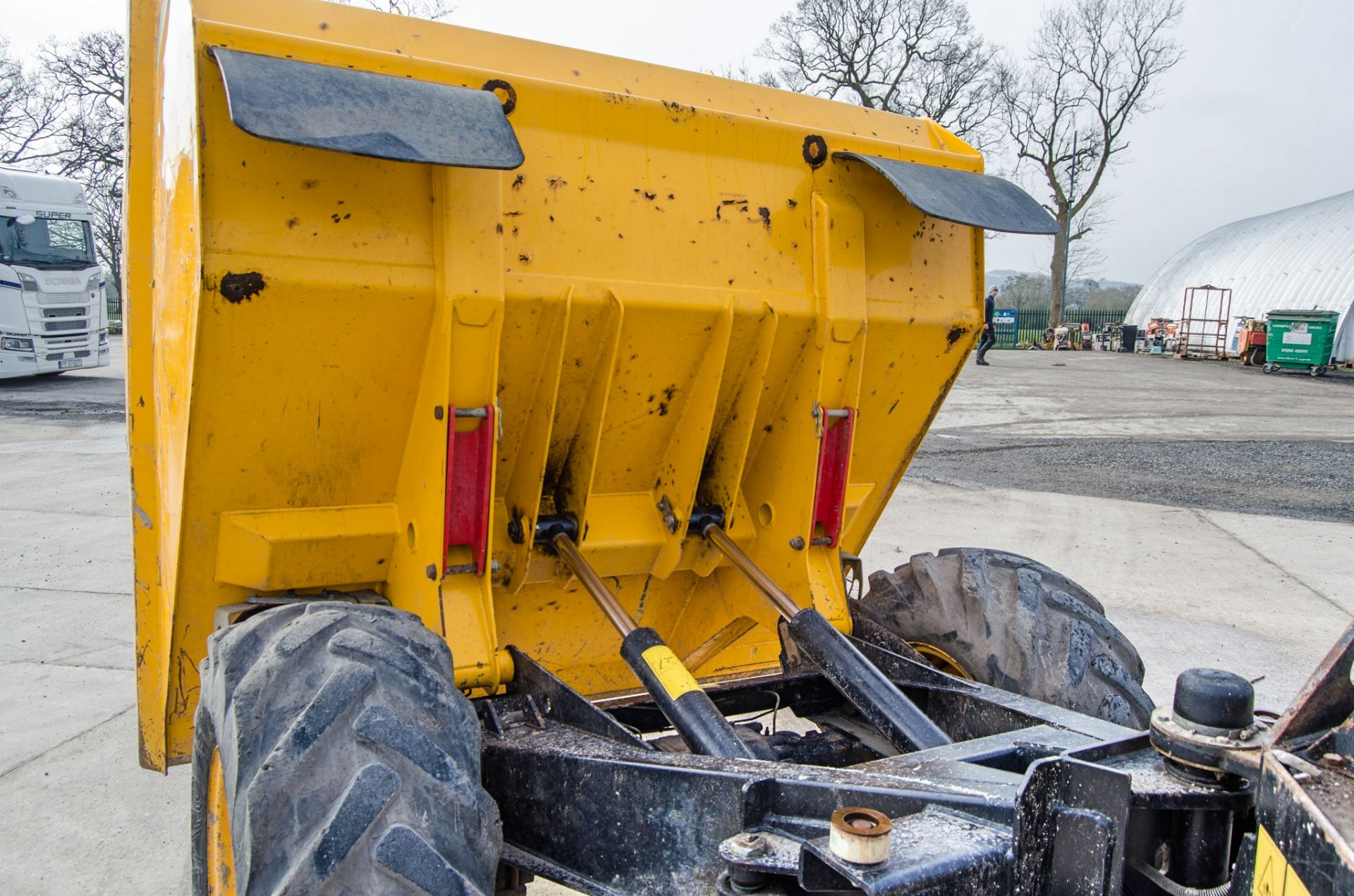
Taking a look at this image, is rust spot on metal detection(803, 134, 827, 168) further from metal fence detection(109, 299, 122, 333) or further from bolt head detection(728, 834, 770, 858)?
metal fence detection(109, 299, 122, 333)

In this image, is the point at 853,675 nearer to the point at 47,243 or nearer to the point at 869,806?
the point at 869,806

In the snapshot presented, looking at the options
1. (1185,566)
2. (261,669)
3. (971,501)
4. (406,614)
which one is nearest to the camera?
(261,669)

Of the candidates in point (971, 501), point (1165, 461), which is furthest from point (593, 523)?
point (1165, 461)

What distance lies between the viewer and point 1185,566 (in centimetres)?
771

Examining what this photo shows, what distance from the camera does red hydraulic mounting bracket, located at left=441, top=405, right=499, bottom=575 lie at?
2566 mm

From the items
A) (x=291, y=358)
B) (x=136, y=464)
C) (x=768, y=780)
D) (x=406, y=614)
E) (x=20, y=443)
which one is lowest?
(x=20, y=443)

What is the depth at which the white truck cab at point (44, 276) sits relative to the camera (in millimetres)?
20016

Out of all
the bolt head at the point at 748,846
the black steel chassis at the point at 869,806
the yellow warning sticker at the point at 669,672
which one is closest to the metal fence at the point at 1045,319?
the yellow warning sticker at the point at 669,672

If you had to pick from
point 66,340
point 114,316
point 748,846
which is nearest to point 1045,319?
point 114,316

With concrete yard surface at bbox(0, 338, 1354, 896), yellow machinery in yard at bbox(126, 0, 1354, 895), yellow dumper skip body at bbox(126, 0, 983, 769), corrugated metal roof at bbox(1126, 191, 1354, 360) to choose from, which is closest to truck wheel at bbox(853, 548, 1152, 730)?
yellow machinery in yard at bbox(126, 0, 1354, 895)

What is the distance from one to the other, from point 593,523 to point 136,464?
1.29 m

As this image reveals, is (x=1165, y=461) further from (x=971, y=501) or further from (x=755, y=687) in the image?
(x=755, y=687)

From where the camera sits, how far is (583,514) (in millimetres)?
3090

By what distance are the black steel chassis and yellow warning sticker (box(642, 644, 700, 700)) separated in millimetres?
238
